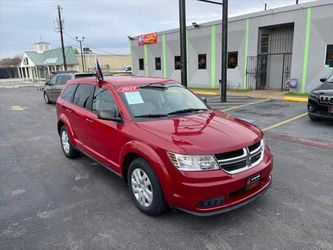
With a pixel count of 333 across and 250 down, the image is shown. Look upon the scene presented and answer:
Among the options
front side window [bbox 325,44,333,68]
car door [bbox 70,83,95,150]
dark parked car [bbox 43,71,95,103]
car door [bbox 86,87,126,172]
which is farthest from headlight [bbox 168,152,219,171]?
front side window [bbox 325,44,333,68]

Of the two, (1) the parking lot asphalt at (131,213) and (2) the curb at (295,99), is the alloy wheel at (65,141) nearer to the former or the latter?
(1) the parking lot asphalt at (131,213)

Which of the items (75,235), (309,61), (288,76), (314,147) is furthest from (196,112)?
(288,76)

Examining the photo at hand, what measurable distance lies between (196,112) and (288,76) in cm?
1390

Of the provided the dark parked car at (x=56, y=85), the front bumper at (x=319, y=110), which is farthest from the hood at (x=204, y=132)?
the dark parked car at (x=56, y=85)

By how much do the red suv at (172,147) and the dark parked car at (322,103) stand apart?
14.8 feet

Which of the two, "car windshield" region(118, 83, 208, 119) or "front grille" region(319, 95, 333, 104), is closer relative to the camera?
"car windshield" region(118, 83, 208, 119)

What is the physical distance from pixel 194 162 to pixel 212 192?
0.36 meters

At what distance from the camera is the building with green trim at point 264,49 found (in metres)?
13.5

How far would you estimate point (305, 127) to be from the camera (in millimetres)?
7617

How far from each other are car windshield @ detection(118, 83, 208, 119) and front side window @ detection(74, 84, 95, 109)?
91cm

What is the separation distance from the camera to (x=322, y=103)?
23.9 feet

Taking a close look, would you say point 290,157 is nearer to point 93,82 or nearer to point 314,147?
point 314,147

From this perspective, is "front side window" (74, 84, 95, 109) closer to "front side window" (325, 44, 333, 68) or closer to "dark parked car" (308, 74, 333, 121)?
"dark parked car" (308, 74, 333, 121)

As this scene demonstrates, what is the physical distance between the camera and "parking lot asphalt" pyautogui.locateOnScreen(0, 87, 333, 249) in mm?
2855
